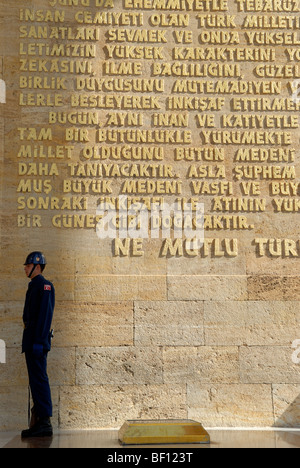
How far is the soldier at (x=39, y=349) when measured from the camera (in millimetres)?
8469

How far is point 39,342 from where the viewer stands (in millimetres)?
8578

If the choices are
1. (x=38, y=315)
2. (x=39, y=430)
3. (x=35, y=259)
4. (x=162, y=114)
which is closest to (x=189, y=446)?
(x=39, y=430)

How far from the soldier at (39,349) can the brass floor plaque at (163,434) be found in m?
1.24

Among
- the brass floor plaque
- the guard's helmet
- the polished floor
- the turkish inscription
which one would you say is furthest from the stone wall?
the brass floor plaque

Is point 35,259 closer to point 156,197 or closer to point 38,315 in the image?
point 38,315

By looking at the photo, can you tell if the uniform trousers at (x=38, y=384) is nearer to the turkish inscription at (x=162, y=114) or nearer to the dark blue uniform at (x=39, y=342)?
the dark blue uniform at (x=39, y=342)

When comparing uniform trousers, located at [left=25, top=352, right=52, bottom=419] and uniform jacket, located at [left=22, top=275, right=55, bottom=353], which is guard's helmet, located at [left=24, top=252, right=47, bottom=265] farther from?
uniform trousers, located at [left=25, top=352, right=52, bottom=419]

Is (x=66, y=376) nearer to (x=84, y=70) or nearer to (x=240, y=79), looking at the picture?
(x=84, y=70)

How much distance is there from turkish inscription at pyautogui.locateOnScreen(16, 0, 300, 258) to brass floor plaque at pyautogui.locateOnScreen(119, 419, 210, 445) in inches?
128

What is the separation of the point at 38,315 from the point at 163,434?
2.31 metres

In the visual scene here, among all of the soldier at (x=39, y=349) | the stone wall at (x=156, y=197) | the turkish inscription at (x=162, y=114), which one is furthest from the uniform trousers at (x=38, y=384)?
the turkish inscription at (x=162, y=114)

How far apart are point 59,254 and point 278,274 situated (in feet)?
11.3
